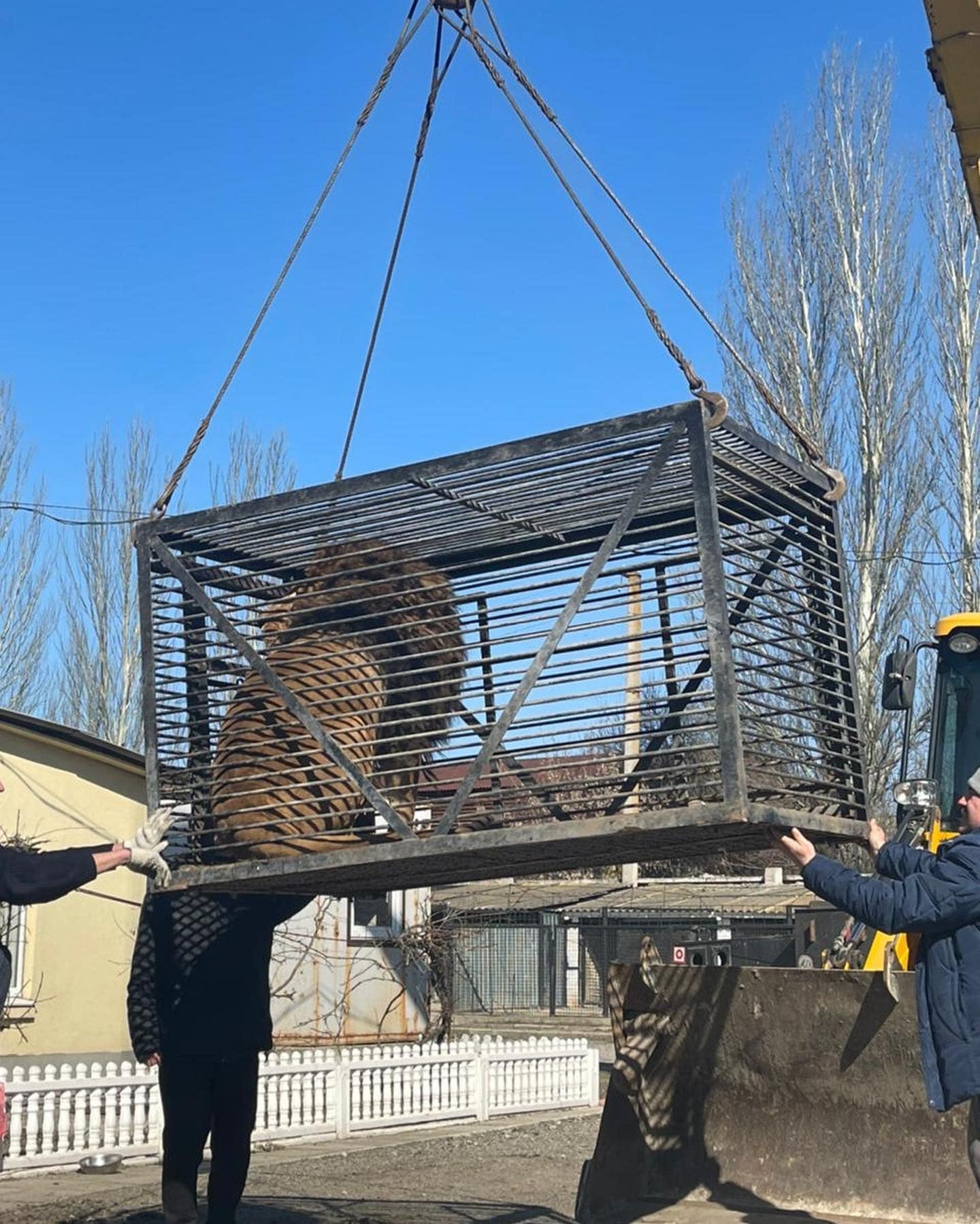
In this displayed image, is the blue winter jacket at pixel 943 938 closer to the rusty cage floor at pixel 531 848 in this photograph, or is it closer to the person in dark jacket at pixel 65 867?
the rusty cage floor at pixel 531 848

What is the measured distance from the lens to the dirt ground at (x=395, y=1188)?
811cm

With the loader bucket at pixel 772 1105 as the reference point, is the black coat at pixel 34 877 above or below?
above

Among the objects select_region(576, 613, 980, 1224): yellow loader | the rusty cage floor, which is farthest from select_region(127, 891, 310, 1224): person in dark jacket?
select_region(576, 613, 980, 1224): yellow loader

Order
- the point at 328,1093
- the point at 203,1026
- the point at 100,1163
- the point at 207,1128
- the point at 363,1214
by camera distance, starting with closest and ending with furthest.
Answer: the point at 203,1026 → the point at 207,1128 → the point at 363,1214 → the point at 100,1163 → the point at 328,1093

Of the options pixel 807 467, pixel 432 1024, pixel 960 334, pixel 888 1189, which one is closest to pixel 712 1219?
pixel 888 1189

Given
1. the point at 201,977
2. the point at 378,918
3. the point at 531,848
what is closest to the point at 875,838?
the point at 531,848

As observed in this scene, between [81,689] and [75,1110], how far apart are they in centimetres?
2276

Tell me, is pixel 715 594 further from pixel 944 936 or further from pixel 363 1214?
pixel 363 1214

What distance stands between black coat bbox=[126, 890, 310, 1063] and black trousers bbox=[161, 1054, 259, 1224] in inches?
4.2

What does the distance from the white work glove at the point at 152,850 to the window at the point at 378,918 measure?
1344 centimetres

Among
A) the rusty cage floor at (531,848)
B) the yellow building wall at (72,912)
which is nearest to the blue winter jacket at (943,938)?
the rusty cage floor at (531,848)

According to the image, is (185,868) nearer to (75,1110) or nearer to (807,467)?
(807,467)

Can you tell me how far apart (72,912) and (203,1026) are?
9863mm

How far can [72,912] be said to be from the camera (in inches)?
618
